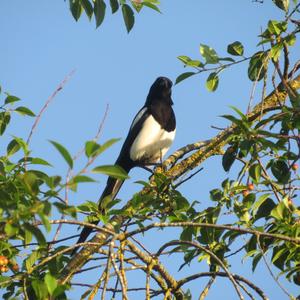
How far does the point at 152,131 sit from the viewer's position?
516cm

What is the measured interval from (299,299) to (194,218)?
510mm

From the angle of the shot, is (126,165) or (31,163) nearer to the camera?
(31,163)

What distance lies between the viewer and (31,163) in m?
2.44

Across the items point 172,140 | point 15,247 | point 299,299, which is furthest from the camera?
point 172,140

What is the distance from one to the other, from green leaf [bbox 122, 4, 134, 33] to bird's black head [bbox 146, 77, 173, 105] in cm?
274

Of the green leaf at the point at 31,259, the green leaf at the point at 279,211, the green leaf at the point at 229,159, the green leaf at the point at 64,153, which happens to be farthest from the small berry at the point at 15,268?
the green leaf at the point at 64,153

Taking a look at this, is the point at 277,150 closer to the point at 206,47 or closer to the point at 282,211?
the point at 282,211

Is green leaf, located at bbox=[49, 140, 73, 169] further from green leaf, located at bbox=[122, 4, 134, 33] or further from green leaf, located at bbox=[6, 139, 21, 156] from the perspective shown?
green leaf, located at bbox=[122, 4, 134, 33]

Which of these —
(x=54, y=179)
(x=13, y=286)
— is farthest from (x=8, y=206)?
(x=13, y=286)

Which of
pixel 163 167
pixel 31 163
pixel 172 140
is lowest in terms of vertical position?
pixel 31 163

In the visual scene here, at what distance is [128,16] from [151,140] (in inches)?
98.1

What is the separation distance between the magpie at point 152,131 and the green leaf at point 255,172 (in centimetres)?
275

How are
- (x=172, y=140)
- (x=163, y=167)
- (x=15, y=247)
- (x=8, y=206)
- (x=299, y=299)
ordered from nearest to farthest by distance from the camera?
(x=8, y=206) < (x=299, y=299) < (x=15, y=247) < (x=163, y=167) < (x=172, y=140)

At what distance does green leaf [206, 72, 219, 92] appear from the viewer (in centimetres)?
297
